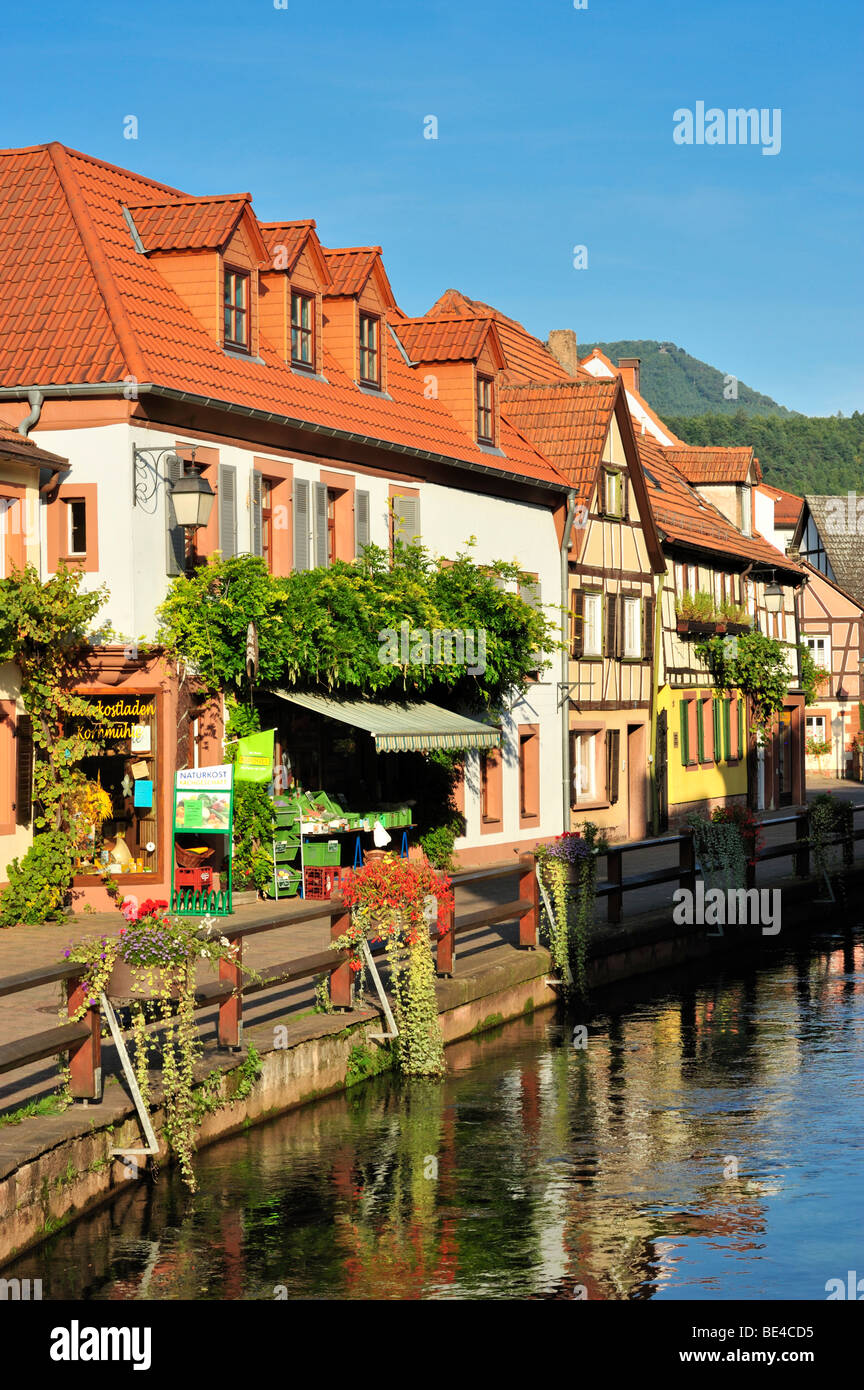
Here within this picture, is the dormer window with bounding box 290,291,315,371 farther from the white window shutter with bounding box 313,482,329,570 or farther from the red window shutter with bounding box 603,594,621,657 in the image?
the red window shutter with bounding box 603,594,621,657

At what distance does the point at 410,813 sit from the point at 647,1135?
13.1 metres

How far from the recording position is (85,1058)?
416 inches

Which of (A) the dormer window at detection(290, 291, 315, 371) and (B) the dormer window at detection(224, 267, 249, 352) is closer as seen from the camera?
(B) the dormer window at detection(224, 267, 249, 352)

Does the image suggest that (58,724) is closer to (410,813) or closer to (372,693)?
(372,693)

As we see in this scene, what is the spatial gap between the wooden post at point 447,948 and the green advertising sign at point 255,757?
5819mm

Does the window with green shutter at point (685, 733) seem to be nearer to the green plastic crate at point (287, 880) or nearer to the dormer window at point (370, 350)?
the dormer window at point (370, 350)

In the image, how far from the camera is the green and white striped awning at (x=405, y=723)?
21891 millimetres

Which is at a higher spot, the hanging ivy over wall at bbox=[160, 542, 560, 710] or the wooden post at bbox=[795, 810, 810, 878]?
the hanging ivy over wall at bbox=[160, 542, 560, 710]

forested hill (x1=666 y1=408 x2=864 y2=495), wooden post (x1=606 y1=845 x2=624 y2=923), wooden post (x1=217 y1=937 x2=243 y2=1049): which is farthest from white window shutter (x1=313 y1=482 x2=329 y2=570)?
forested hill (x1=666 y1=408 x2=864 y2=495)

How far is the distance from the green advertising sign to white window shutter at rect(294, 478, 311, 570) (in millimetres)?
2793

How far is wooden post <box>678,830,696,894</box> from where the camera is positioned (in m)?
22.0

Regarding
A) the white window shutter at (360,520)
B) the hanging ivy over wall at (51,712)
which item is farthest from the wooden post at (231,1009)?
the white window shutter at (360,520)
